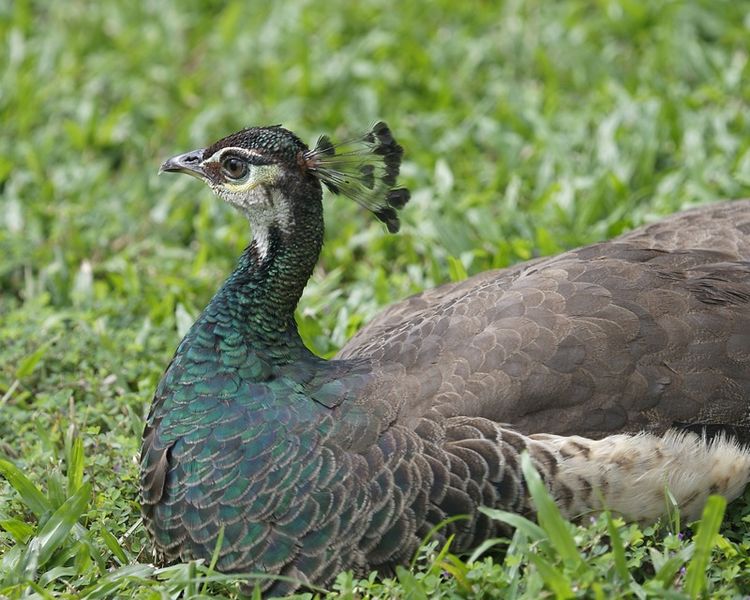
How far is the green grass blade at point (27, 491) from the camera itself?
400 centimetres

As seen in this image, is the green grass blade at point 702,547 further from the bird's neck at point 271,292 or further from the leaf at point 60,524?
the leaf at point 60,524

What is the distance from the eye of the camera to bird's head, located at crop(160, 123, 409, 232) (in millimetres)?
4023

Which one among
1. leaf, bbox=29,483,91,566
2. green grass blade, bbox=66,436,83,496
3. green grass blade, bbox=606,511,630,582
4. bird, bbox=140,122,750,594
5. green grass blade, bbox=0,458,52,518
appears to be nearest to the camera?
green grass blade, bbox=606,511,630,582

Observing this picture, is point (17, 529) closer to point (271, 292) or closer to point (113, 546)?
point (113, 546)

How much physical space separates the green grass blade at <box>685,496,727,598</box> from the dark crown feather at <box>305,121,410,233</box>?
147cm

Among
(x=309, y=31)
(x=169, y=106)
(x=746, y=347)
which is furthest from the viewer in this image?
(x=309, y=31)

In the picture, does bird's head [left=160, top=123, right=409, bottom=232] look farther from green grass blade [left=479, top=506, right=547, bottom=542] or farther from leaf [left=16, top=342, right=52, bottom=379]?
leaf [left=16, top=342, right=52, bottom=379]

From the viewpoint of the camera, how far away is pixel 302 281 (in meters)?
4.12

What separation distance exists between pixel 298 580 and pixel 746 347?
1627 millimetres

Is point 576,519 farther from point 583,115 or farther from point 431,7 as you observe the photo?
point 431,7

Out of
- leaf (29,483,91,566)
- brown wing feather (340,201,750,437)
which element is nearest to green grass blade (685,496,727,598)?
brown wing feather (340,201,750,437)

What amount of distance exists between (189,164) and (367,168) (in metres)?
0.65

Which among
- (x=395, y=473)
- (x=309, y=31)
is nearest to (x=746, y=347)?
(x=395, y=473)

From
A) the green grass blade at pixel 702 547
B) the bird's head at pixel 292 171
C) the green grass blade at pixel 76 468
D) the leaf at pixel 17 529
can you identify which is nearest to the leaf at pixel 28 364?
the green grass blade at pixel 76 468
